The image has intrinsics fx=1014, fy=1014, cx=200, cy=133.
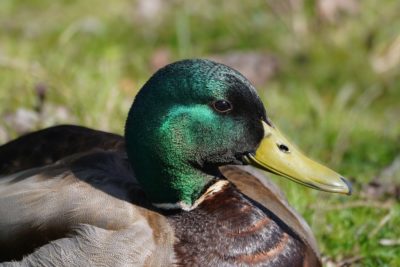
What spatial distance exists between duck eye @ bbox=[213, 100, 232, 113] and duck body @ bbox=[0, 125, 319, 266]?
0.34 meters

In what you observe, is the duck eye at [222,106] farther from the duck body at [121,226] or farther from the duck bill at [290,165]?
the duck body at [121,226]

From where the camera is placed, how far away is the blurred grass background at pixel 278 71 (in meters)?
4.91

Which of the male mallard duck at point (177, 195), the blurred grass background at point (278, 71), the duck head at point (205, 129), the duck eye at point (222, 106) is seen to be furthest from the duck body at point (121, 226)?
the blurred grass background at point (278, 71)

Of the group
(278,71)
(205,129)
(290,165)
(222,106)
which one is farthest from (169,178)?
(278,71)

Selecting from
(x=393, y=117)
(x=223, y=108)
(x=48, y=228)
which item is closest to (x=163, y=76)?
(x=223, y=108)

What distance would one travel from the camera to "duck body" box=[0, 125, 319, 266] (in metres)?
3.72

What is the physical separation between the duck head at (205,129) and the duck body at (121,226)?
0.18m

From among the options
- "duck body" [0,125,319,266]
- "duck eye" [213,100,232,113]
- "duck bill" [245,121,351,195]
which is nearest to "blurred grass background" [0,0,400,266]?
"duck body" [0,125,319,266]

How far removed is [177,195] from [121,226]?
25 cm

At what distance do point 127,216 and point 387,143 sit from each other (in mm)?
2473

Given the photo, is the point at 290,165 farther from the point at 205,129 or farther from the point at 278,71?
the point at 278,71

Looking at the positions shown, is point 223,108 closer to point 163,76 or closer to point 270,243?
point 163,76

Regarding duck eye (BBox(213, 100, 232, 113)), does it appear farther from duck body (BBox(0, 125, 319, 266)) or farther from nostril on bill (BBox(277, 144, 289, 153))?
duck body (BBox(0, 125, 319, 266))

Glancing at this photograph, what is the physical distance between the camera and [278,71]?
7.39 meters
